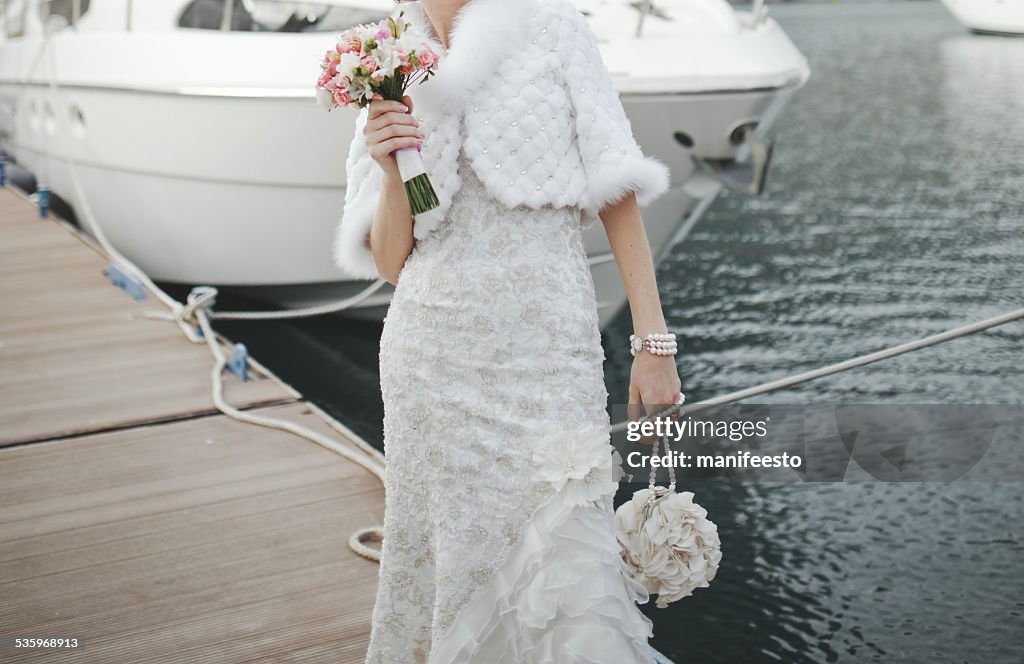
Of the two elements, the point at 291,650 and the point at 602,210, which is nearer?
the point at 602,210

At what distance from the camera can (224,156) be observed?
5711 millimetres

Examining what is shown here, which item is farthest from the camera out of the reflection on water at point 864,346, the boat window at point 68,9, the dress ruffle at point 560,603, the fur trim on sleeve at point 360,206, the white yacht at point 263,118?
the boat window at point 68,9

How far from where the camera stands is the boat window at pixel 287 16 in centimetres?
547

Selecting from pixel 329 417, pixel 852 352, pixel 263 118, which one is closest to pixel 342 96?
pixel 329 417

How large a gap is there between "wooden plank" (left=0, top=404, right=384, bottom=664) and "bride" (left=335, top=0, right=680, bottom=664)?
980 millimetres

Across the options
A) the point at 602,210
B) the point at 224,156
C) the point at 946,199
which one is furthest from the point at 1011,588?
the point at 946,199

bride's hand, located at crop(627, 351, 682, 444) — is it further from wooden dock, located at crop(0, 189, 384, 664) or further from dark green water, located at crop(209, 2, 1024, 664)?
dark green water, located at crop(209, 2, 1024, 664)

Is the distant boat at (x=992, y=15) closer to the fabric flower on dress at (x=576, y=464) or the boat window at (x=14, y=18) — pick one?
the boat window at (x=14, y=18)

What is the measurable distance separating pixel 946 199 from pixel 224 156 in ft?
20.5

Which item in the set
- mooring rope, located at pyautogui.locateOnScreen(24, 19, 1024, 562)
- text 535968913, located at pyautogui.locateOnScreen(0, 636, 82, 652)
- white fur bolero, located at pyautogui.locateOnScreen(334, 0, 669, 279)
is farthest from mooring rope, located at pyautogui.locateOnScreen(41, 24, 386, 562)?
white fur bolero, located at pyautogui.locateOnScreen(334, 0, 669, 279)

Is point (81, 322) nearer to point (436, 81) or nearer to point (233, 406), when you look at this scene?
point (233, 406)

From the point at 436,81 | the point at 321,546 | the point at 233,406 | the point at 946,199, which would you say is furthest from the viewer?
the point at 946,199

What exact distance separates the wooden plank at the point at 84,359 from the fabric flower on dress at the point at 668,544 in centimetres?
263

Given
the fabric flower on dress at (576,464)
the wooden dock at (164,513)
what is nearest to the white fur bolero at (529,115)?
the fabric flower on dress at (576,464)
